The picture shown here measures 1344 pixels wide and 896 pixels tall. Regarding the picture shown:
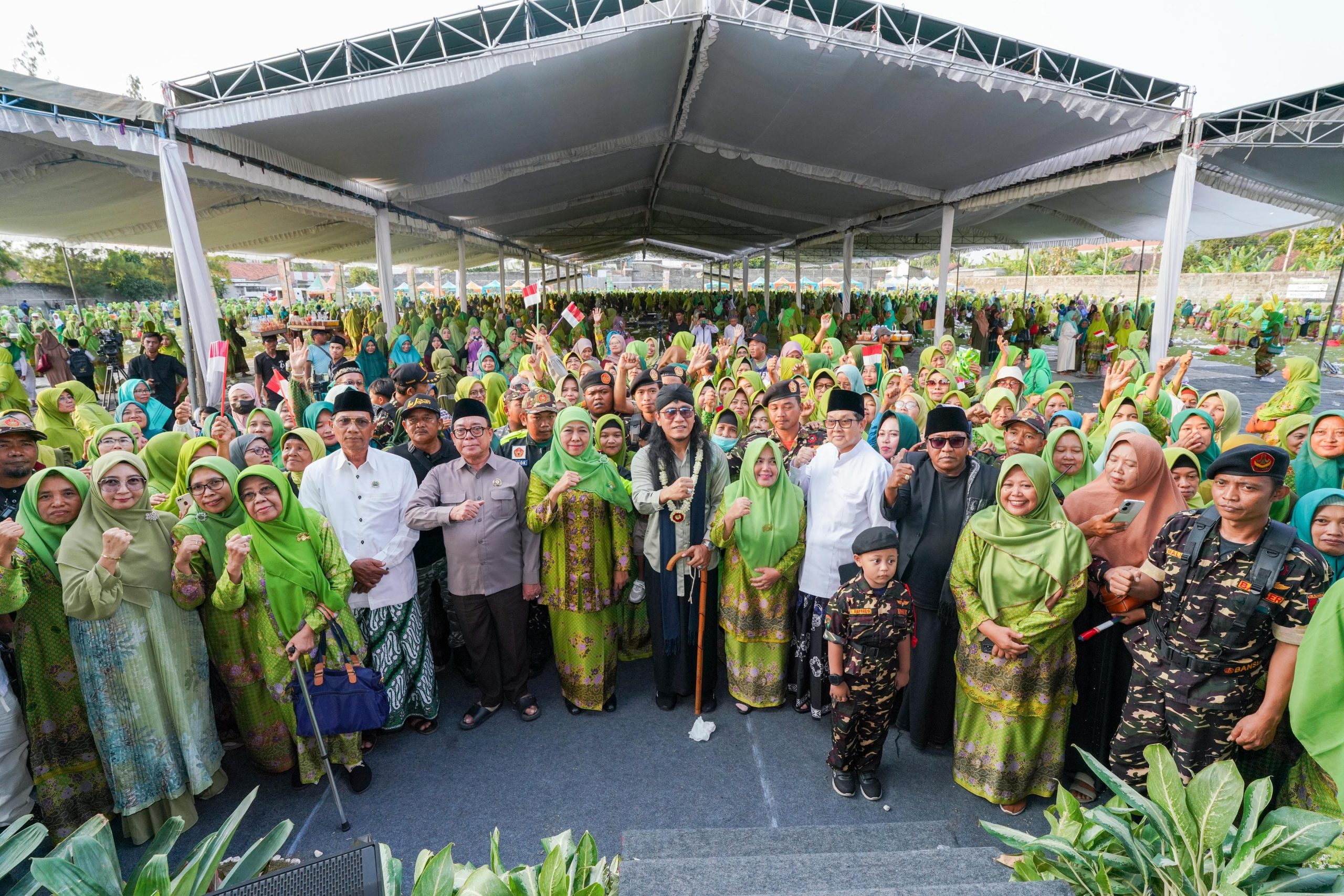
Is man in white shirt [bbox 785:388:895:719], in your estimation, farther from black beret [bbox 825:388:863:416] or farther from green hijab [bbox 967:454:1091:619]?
green hijab [bbox 967:454:1091:619]

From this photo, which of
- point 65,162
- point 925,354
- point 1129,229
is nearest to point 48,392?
point 65,162

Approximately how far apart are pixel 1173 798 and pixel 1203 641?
0.91 metres

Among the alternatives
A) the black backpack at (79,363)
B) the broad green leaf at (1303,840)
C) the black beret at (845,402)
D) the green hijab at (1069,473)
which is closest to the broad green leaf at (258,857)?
the broad green leaf at (1303,840)

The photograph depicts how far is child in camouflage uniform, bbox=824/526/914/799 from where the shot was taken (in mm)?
2586

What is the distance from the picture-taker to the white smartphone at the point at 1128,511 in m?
2.45

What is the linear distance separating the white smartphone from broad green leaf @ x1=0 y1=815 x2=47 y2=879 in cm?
323

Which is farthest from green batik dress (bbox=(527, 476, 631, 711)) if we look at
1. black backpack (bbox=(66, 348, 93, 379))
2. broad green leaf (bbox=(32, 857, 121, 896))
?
black backpack (bbox=(66, 348, 93, 379))

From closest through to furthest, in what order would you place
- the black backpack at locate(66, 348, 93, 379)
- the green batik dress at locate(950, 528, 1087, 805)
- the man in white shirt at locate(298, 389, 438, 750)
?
the green batik dress at locate(950, 528, 1087, 805), the man in white shirt at locate(298, 389, 438, 750), the black backpack at locate(66, 348, 93, 379)

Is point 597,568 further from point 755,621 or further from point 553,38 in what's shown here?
point 553,38

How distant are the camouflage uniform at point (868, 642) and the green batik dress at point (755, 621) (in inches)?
19.4

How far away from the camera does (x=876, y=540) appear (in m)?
2.54

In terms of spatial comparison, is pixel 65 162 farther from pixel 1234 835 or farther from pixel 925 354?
pixel 1234 835

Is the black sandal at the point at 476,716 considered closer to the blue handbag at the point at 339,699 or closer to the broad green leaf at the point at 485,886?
the blue handbag at the point at 339,699

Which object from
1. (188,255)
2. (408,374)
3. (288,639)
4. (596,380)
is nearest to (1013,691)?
(596,380)
